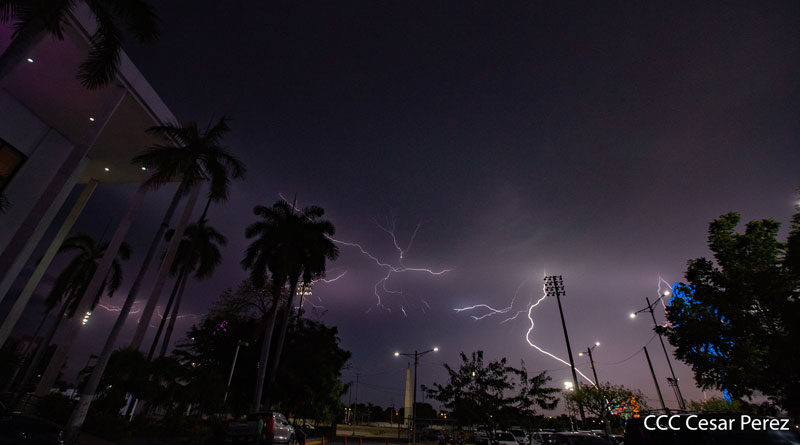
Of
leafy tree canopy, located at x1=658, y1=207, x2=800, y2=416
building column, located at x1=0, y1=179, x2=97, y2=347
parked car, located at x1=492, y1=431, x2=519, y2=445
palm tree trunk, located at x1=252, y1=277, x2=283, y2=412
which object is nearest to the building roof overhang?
building column, located at x1=0, y1=179, x2=97, y2=347

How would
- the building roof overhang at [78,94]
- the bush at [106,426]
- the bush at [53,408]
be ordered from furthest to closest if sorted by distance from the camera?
the bush at [53,408]
the building roof overhang at [78,94]
the bush at [106,426]

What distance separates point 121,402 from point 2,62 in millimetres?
14823

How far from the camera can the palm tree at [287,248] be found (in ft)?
80.9

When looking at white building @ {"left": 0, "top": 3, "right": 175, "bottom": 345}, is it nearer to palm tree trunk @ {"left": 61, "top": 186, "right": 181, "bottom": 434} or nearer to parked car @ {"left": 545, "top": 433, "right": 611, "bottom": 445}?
palm tree trunk @ {"left": 61, "top": 186, "right": 181, "bottom": 434}

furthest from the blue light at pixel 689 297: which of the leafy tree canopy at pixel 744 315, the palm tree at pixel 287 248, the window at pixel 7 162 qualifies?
the window at pixel 7 162

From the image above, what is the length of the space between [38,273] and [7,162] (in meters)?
6.66

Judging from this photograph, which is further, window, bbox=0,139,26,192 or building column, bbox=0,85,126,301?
window, bbox=0,139,26,192

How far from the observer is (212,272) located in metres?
30.9

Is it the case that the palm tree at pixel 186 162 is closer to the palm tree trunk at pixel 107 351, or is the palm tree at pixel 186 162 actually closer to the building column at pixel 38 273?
the palm tree trunk at pixel 107 351

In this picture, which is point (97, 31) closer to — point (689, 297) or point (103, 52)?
point (103, 52)

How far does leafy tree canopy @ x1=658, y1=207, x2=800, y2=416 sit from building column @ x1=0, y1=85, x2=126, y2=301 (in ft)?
88.2

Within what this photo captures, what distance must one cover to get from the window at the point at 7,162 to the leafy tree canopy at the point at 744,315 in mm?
32410

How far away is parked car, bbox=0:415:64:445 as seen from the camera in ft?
20.6

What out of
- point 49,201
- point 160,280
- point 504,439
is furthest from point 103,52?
point 504,439
